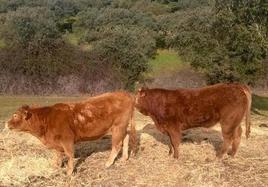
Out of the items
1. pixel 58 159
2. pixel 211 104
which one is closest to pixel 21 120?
pixel 58 159

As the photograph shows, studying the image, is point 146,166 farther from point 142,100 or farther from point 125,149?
point 142,100

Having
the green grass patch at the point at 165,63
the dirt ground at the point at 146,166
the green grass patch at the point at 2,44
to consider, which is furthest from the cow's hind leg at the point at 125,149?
the green grass patch at the point at 2,44

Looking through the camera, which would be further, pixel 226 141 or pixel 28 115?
pixel 226 141

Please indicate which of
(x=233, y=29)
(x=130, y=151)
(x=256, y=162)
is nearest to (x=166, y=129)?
(x=130, y=151)

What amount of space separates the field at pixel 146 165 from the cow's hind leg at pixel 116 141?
4.4 inches

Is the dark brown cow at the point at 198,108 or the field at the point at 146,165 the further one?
the dark brown cow at the point at 198,108

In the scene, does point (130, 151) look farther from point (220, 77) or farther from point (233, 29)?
point (220, 77)

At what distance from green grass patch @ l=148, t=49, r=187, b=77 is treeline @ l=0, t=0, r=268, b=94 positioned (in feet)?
1.67

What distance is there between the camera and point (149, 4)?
62594 mm

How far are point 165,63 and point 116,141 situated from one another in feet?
86.7

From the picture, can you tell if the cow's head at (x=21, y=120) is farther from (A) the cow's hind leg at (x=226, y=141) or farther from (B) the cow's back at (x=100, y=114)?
(A) the cow's hind leg at (x=226, y=141)

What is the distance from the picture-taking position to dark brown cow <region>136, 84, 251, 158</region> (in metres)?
9.21

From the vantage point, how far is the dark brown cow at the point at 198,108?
30.2 ft

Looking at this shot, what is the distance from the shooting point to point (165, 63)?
115 feet
